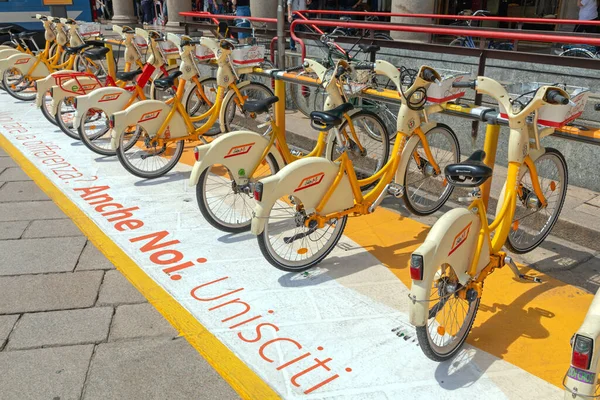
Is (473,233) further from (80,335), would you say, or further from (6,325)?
(6,325)

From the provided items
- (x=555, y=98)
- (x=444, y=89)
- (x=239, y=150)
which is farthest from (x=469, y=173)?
(x=239, y=150)

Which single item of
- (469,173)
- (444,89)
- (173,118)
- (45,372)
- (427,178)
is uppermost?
(444,89)

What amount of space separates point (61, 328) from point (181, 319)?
71cm

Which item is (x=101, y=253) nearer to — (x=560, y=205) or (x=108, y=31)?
(x=560, y=205)

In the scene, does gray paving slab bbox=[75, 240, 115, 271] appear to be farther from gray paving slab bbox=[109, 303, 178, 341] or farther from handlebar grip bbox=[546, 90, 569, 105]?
handlebar grip bbox=[546, 90, 569, 105]

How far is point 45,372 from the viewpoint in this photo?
2.94 meters

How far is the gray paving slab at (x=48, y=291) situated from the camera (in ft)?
11.7

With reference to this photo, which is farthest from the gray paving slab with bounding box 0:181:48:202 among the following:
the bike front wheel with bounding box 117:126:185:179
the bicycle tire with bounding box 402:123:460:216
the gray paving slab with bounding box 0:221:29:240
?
the bicycle tire with bounding box 402:123:460:216

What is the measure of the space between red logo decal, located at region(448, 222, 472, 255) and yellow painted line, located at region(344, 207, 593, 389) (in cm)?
68

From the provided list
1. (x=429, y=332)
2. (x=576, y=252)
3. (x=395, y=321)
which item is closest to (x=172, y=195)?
(x=395, y=321)

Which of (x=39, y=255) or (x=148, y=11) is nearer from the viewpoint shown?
(x=39, y=255)

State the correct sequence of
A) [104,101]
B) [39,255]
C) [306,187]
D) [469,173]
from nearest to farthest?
[469,173], [306,187], [39,255], [104,101]

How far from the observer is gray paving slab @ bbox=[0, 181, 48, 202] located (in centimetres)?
538

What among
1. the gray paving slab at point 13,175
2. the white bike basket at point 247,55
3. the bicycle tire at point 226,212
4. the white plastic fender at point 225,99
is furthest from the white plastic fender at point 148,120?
the gray paving slab at point 13,175
